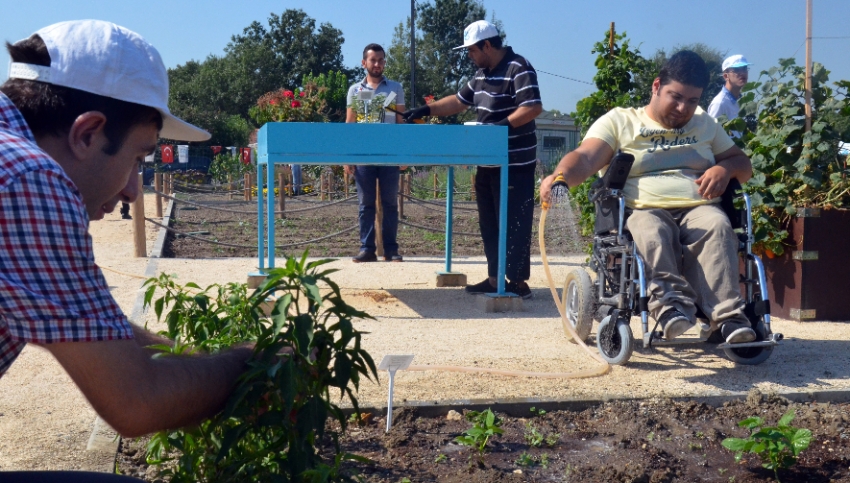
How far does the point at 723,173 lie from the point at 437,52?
6257 centimetres

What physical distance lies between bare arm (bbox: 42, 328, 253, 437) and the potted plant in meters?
4.99

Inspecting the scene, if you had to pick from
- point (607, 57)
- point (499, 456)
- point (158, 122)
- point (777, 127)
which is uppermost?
point (607, 57)

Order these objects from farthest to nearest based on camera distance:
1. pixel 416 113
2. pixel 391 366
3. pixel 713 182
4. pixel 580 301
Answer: pixel 416 113
pixel 580 301
pixel 713 182
pixel 391 366

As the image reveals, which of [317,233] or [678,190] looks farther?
[317,233]

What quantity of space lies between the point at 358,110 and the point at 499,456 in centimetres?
416

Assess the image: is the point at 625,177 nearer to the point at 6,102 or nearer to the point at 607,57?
the point at 6,102

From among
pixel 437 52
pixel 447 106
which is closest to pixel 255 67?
pixel 437 52

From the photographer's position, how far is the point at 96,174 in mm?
1601

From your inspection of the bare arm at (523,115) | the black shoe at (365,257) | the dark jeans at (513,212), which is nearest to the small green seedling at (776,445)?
the dark jeans at (513,212)

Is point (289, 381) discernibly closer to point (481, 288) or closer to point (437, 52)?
point (481, 288)

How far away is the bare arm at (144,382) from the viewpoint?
4.74 feet

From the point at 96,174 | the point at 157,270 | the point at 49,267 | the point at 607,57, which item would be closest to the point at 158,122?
the point at 96,174

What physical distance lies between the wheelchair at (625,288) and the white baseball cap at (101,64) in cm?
307

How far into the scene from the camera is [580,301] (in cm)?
493
